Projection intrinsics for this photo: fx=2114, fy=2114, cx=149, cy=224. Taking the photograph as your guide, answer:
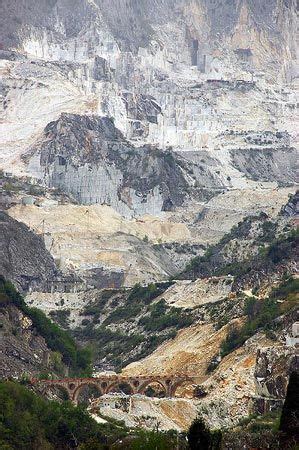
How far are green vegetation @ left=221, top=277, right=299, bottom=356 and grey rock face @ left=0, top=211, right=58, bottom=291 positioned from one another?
112 feet

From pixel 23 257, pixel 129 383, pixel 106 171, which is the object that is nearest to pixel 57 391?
pixel 129 383

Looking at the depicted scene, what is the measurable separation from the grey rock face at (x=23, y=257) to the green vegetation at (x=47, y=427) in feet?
182

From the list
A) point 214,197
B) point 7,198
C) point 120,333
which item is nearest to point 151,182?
point 214,197

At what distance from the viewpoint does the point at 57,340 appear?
104188mm

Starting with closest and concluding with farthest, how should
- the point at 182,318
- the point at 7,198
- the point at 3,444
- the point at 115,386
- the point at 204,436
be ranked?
the point at 204,436
the point at 3,444
the point at 115,386
the point at 182,318
the point at 7,198

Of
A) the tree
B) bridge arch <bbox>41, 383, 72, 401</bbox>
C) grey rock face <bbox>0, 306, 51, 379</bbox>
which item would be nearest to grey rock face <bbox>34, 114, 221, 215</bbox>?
grey rock face <bbox>0, 306, 51, 379</bbox>

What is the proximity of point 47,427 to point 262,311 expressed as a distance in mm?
23411

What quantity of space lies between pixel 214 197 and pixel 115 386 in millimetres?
95285

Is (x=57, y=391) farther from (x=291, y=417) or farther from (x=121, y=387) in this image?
(x=291, y=417)

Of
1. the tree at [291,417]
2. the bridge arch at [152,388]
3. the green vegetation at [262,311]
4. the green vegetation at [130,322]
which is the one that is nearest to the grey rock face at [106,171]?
the green vegetation at [130,322]

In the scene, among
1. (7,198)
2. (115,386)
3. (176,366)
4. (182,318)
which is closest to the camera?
(115,386)

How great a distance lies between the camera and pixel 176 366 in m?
102

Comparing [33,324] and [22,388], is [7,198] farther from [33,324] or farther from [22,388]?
[22,388]

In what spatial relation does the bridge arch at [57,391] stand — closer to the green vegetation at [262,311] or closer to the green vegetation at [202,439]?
the green vegetation at [262,311]
